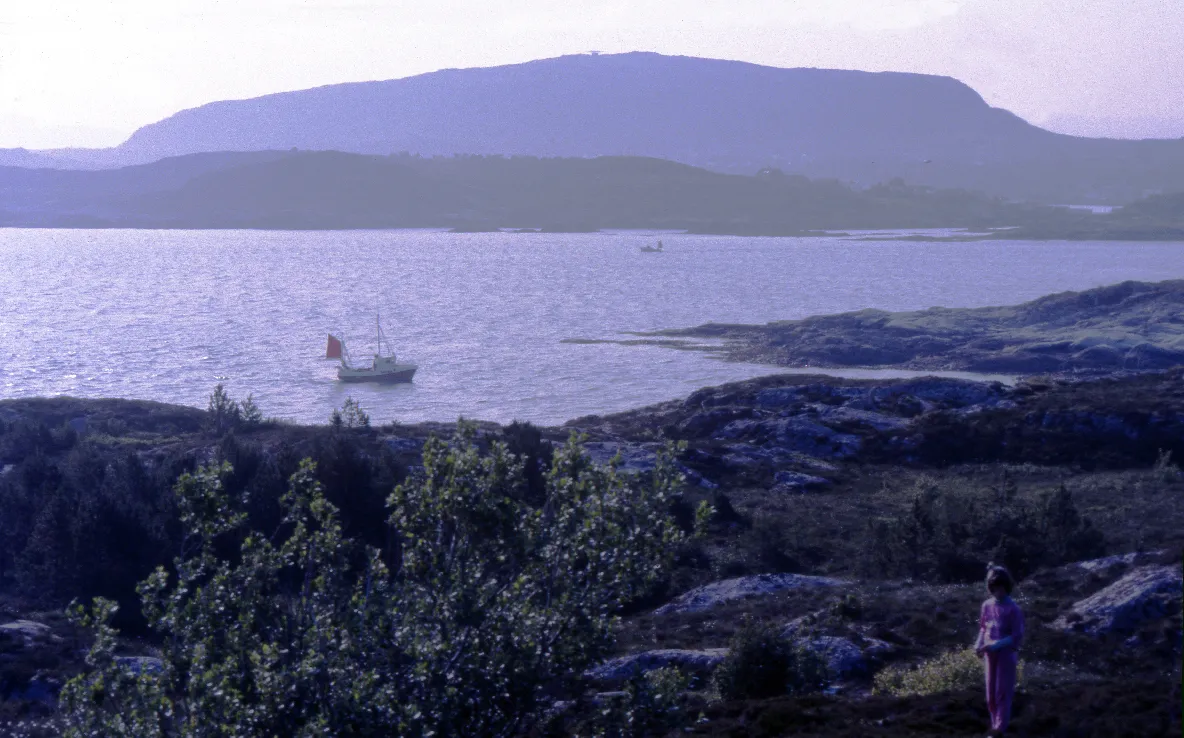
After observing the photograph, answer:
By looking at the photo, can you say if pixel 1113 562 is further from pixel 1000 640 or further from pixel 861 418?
pixel 861 418

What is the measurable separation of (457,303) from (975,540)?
5607 centimetres

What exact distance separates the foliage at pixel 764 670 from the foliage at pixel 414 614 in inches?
111

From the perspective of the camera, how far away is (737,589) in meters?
12.9

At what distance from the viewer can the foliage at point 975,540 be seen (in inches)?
548

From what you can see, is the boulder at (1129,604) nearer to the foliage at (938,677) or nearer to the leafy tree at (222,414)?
Answer: the foliage at (938,677)

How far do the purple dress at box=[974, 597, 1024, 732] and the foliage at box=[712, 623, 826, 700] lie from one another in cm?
250

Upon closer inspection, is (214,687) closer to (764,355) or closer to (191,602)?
(191,602)

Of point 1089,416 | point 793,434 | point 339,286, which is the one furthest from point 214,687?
point 339,286

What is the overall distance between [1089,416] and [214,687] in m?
22.2

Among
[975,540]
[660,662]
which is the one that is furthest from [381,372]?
[660,662]

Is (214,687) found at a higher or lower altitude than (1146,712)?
higher

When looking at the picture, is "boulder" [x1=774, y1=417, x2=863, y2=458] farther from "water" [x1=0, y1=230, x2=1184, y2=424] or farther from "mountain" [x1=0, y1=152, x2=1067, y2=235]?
"mountain" [x1=0, y1=152, x2=1067, y2=235]

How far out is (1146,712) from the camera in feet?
21.5

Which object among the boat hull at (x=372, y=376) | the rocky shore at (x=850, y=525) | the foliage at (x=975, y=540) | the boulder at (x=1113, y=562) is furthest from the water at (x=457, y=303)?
the boulder at (x=1113, y=562)
